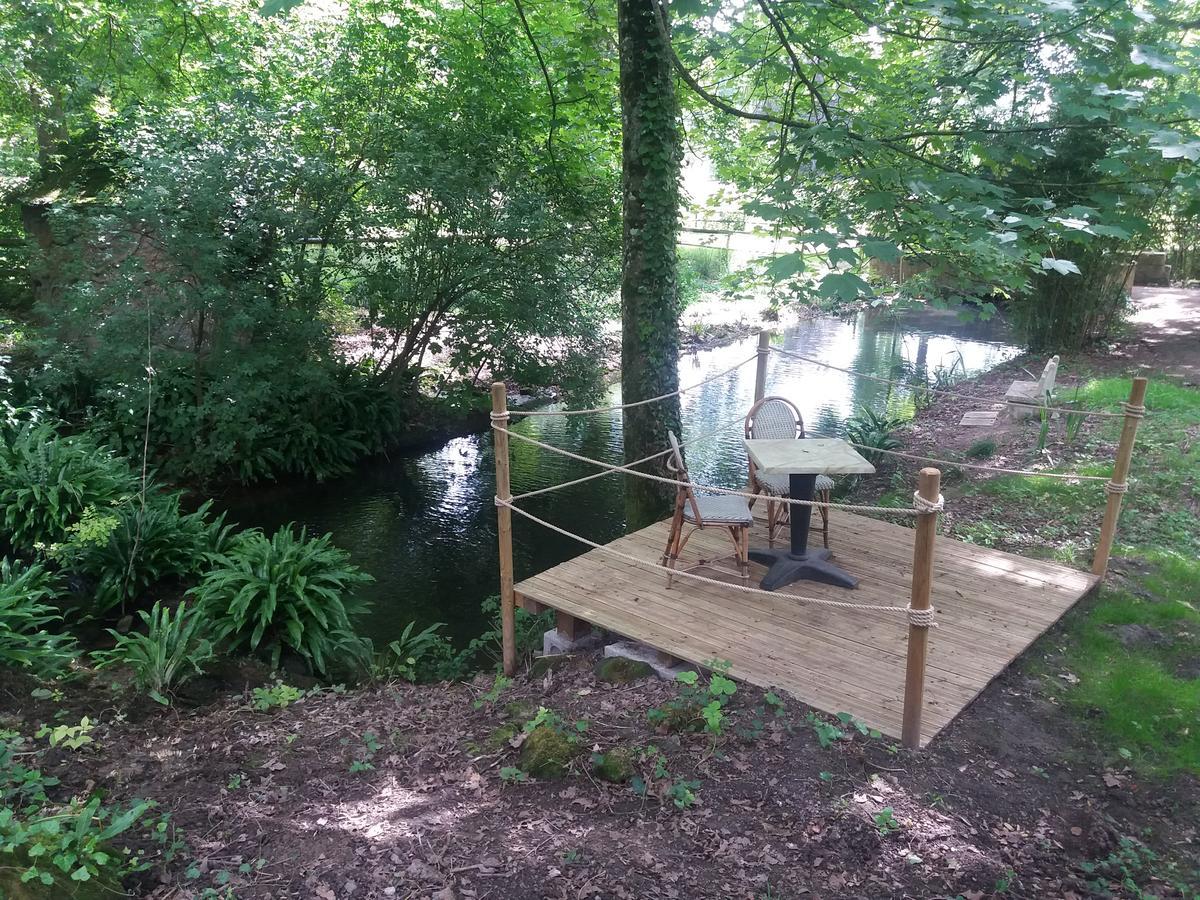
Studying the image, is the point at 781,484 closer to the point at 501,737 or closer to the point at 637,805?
the point at 501,737

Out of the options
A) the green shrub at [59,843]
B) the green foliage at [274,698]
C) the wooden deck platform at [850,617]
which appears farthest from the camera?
the green foliage at [274,698]

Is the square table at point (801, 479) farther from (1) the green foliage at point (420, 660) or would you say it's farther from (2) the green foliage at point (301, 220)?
(2) the green foliage at point (301, 220)

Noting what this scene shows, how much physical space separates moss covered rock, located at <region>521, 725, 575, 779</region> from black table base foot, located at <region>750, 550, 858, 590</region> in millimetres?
1899

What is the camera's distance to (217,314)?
820 centimetres

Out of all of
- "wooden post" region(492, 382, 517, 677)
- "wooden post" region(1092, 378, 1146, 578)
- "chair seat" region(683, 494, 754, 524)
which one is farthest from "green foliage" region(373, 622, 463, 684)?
"wooden post" region(1092, 378, 1146, 578)

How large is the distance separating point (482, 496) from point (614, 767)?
6.60 m

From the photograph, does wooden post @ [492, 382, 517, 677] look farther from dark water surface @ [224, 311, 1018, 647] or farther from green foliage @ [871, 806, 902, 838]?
green foliage @ [871, 806, 902, 838]

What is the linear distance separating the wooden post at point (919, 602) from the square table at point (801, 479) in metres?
1.27

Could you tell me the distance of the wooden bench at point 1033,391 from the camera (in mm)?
8484

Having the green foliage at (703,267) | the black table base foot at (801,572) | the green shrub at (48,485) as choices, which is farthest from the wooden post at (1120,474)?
the green foliage at (703,267)

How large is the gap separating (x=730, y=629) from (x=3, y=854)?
3171 mm

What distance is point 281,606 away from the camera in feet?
17.8

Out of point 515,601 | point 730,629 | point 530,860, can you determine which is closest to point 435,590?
point 515,601

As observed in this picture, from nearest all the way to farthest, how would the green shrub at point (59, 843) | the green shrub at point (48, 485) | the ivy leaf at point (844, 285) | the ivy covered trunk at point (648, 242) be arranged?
the green shrub at point (59, 843)
the ivy leaf at point (844, 285)
the ivy covered trunk at point (648, 242)
the green shrub at point (48, 485)
